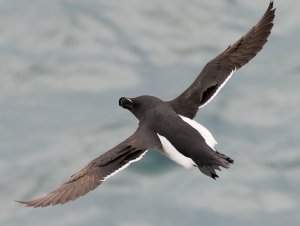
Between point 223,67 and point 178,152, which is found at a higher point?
point 223,67

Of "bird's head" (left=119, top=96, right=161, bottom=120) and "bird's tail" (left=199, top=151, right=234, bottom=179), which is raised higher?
"bird's head" (left=119, top=96, right=161, bottom=120)

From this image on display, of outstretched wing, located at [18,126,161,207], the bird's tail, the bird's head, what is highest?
the bird's head

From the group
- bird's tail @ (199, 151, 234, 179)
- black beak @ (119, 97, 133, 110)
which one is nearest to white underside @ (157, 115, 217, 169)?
bird's tail @ (199, 151, 234, 179)

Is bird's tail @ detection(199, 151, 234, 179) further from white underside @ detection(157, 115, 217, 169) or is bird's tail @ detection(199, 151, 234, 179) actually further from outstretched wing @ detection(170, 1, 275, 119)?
outstretched wing @ detection(170, 1, 275, 119)

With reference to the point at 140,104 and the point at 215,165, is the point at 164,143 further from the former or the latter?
the point at 140,104

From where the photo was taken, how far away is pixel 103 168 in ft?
39.7

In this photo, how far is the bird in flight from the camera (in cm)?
1187

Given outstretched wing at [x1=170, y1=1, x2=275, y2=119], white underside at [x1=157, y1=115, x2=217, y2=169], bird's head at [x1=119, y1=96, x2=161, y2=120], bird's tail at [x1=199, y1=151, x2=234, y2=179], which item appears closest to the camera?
bird's tail at [x1=199, y1=151, x2=234, y2=179]

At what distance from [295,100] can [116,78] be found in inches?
102

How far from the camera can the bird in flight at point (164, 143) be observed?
11.9m

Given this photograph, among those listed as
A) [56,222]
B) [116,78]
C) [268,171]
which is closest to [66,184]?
[56,222]

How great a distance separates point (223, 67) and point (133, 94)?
3928mm

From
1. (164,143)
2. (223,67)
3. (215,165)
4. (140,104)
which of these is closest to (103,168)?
(164,143)

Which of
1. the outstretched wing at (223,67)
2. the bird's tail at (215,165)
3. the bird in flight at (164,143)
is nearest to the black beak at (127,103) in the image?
the bird in flight at (164,143)
